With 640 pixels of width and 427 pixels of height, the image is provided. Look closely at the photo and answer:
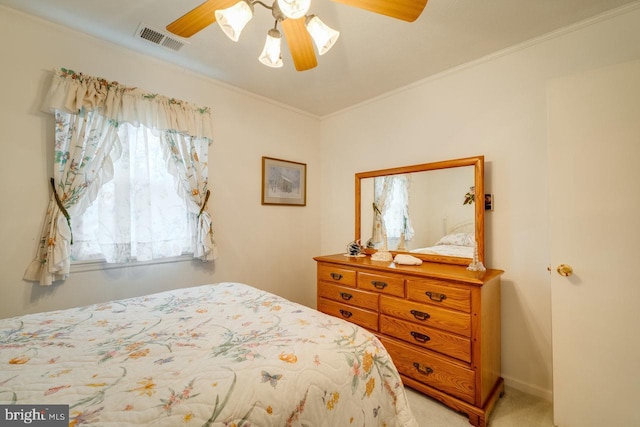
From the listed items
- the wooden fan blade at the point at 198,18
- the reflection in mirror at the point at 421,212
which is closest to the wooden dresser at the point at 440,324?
the reflection in mirror at the point at 421,212

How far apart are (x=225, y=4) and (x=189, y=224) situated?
172cm

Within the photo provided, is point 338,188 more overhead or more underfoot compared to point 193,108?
more underfoot

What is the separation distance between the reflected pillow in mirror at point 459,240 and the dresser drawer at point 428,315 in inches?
25.1

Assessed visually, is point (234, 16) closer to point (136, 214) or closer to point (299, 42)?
point (299, 42)

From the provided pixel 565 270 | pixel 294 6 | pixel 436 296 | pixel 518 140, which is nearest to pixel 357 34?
pixel 294 6

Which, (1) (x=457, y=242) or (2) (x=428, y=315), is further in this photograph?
(1) (x=457, y=242)

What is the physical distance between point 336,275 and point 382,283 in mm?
479

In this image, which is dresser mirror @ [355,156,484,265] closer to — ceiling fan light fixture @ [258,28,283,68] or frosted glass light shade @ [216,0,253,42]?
ceiling fan light fixture @ [258,28,283,68]

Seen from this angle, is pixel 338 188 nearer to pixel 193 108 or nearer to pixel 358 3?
pixel 193 108

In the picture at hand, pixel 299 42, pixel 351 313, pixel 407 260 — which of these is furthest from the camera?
pixel 351 313

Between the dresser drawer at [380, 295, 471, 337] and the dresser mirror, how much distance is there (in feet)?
1.73

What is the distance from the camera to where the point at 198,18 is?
51.0 inches

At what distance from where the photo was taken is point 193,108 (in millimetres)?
2367

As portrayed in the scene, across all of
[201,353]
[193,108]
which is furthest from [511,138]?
[193,108]
